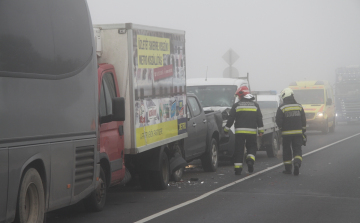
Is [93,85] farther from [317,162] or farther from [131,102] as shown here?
[317,162]

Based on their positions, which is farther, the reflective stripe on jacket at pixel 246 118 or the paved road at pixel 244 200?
the reflective stripe on jacket at pixel 246 118

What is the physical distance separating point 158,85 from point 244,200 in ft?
8.43

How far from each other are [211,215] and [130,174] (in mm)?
2360

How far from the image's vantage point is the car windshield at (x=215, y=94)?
713 inches

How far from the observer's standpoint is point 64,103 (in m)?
7.12

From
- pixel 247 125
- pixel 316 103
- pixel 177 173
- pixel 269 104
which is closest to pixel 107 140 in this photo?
pixel 177 173

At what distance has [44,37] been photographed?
661 centimetres

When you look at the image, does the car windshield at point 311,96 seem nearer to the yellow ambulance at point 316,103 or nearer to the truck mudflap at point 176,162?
the yellow ambulance at point 316,103

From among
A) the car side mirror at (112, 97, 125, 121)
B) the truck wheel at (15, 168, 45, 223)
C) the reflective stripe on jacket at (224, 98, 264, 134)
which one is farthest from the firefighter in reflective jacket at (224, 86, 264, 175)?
the truck wheel at (15, 168, 45, 223)

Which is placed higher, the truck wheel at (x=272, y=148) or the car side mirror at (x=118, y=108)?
the car side mirror at (x=118, y=108)

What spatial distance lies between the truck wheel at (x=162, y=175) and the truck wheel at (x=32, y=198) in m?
4.49

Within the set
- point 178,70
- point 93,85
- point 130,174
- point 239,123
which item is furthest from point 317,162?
point 93,85

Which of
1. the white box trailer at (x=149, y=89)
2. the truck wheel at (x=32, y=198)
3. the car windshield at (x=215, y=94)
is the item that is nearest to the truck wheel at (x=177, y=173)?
the white box trailer at (x=149, y=89)

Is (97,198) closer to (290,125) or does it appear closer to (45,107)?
(45,107)
